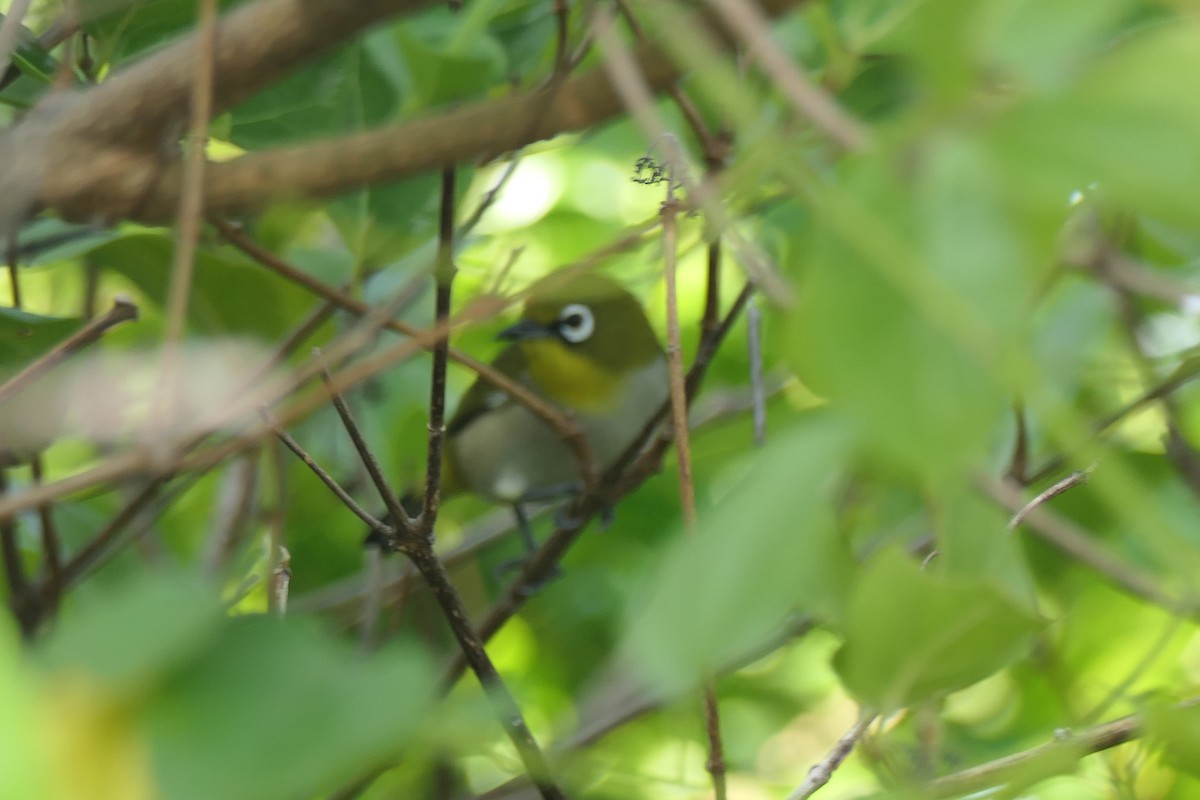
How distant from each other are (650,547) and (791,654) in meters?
0.27

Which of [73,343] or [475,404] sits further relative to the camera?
[475,404]

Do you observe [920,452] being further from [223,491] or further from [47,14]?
[223,491]

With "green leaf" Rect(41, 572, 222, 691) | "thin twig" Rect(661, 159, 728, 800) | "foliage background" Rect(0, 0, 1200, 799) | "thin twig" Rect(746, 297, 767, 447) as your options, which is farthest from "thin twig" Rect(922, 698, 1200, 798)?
"thin twig" Rect(746, 297, 767, 447)

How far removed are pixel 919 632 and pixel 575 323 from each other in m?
2.17

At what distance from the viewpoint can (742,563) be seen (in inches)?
13.9

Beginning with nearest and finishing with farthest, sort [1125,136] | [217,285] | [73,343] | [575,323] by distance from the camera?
[1125,136]
[73,343]
[217,285]
[575,323]

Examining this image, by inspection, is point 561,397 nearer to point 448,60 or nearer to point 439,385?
point 448,60

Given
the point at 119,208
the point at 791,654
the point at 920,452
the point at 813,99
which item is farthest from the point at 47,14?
the point at 920,452

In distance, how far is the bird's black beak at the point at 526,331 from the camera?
2477 mm

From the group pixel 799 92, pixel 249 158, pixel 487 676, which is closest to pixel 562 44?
pixel 249 158

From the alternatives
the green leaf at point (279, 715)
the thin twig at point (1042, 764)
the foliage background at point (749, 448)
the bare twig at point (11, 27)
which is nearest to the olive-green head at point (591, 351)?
the foliage background at point (749, 448)

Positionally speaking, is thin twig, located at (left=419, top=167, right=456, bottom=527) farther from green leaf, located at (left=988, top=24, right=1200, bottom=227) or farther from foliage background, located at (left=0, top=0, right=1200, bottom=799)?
green leaf, located at (left=988, top=24, right=1200, bottom=227)

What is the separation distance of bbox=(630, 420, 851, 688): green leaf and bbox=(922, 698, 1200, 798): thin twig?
150mm

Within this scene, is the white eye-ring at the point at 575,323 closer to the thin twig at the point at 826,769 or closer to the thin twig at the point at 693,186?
the thin twig at the point at 826,769
